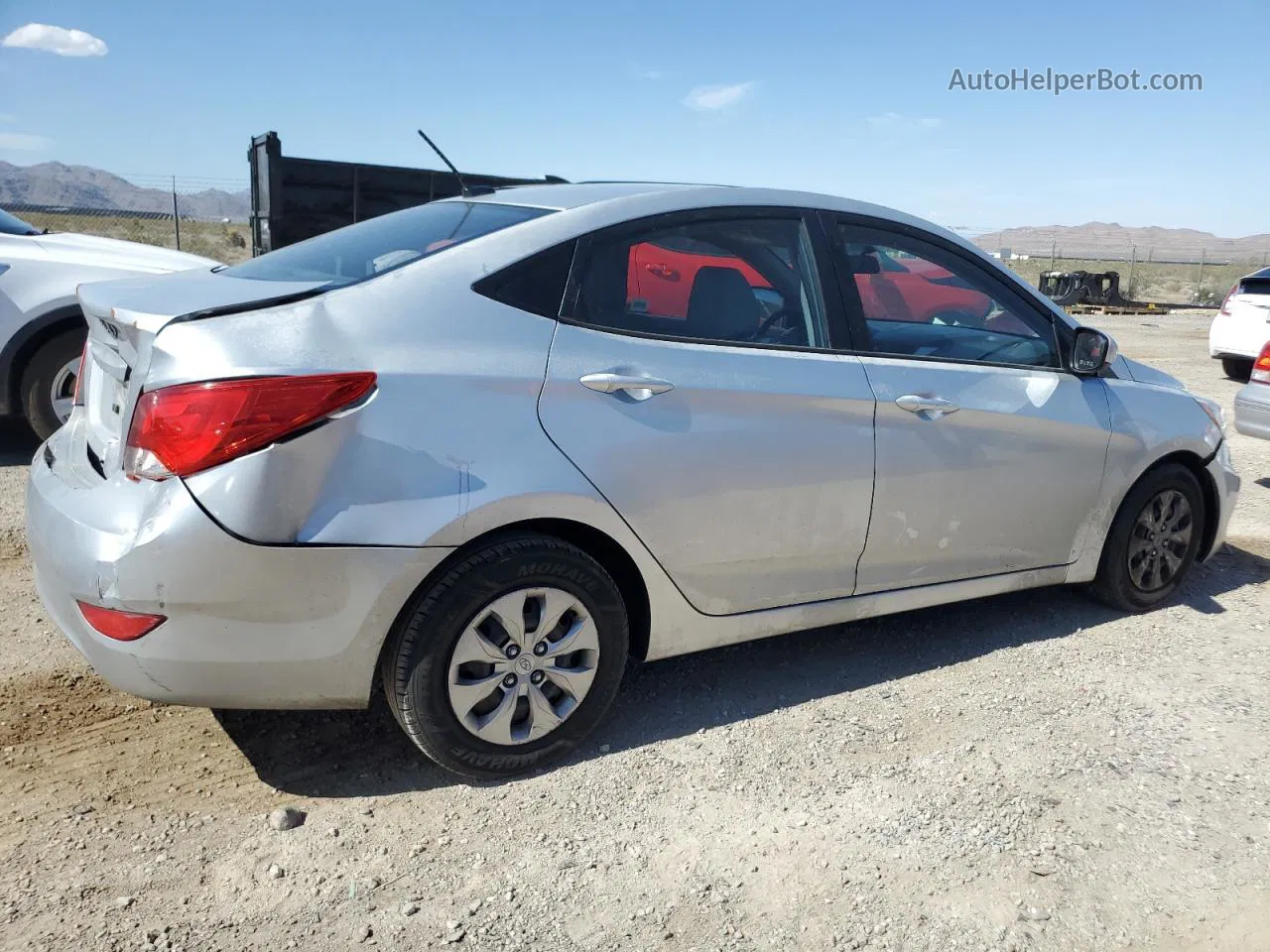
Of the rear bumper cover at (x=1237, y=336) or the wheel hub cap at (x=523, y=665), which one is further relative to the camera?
the rear bumper cover at (x=1237, y=336)

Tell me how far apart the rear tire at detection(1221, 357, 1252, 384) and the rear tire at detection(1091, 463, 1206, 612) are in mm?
10019

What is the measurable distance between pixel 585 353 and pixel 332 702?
1.17 metres

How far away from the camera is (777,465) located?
126 inches

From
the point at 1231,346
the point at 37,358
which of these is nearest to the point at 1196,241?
the point at 1231,346

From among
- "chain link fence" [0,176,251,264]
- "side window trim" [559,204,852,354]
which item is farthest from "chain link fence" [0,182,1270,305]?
"side window trim" [559,204,852,354]

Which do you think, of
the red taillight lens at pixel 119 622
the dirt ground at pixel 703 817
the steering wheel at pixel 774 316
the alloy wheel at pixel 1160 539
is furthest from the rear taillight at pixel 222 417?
the alloy wheel at pixel 1160 539

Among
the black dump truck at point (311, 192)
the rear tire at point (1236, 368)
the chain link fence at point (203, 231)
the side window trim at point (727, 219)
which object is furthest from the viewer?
the chain link fence at point (203, 231)

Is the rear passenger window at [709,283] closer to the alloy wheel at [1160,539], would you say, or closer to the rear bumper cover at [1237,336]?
the alloy wheel at [1160,539]

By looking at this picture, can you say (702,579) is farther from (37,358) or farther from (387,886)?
(37,358)

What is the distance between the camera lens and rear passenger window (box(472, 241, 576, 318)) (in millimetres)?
2865

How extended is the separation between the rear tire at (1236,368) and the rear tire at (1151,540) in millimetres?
10019

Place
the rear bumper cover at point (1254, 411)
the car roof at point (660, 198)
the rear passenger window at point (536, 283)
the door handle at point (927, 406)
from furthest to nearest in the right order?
the rear bumper cover at point (1254, 411) < the door handle at point (927, 406) < the car roof at point (660, 198) < the rear passenger window at point (536, 283)

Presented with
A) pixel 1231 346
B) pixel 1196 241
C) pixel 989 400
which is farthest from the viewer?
pixel 1196 241

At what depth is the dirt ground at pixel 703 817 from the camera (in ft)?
7.90
